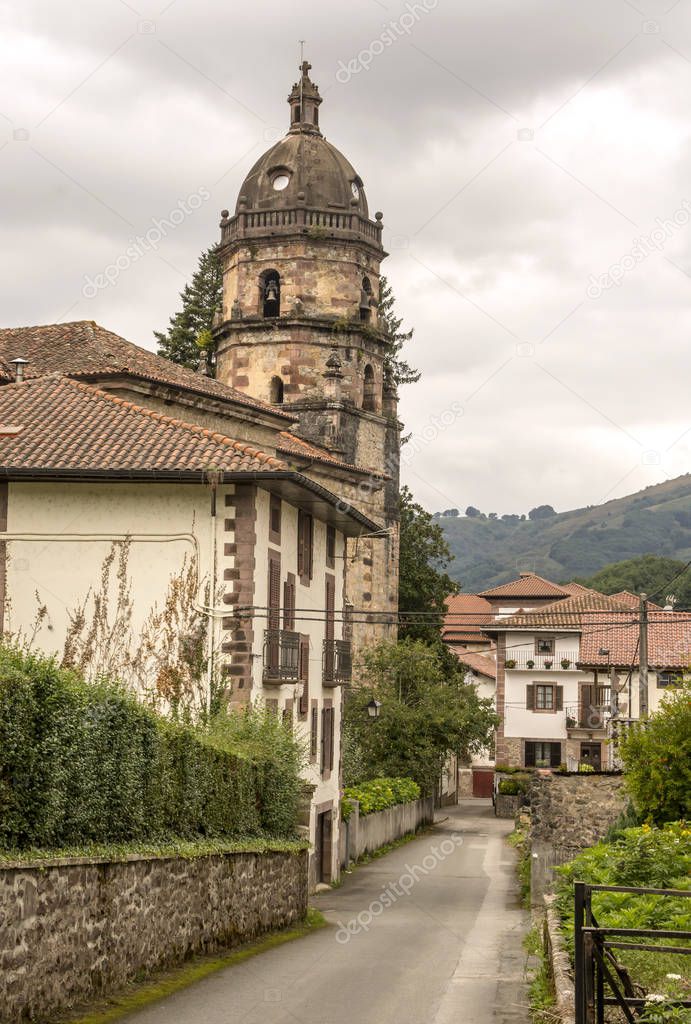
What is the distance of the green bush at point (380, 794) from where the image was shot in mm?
41281

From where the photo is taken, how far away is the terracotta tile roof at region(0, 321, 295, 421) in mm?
34719

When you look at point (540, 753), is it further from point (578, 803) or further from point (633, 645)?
point (578, 803)

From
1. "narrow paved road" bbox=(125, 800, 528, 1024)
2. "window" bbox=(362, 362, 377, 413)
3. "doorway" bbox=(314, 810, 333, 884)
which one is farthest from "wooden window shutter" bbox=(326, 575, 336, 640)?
"window" bbox=(362, 362, 377, 413)

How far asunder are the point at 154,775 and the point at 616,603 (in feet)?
200

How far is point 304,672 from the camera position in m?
31.1

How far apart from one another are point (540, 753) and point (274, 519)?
44.4 m

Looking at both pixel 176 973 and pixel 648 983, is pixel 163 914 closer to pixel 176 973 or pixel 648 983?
pixel 176 973

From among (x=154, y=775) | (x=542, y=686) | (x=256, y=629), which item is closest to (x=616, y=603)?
(x=542, y=686)

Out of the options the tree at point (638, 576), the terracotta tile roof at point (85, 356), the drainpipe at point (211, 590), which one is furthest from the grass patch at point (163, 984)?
the tree at point (638, 576)

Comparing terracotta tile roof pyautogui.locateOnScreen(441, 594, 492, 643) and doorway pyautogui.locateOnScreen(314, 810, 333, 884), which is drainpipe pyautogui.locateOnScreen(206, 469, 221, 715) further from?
terracotta tile roof pyautogui.locateOnScreen(441, 594, 492, 643)

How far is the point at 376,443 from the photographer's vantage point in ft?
183

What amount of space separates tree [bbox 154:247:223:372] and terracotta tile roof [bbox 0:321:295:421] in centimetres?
2439

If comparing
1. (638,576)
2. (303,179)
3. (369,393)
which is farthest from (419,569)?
(638,576)

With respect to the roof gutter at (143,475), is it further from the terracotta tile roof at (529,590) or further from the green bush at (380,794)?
the terracotta tile roof at (529,590)
